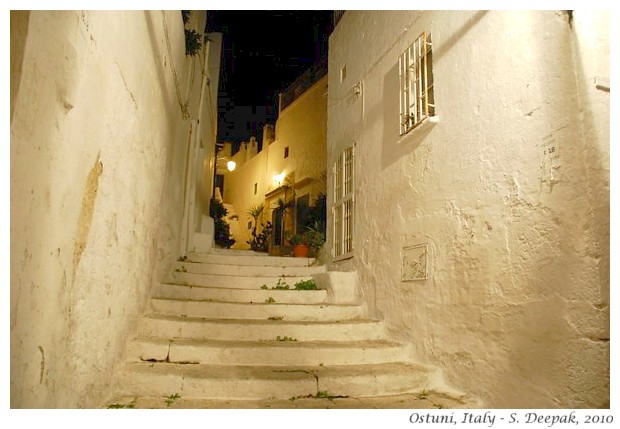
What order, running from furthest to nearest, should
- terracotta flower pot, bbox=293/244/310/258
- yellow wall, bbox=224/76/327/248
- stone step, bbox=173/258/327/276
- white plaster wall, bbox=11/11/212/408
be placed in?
1. yellow wall, bbox=224/76/327/248
2. terracotta flower pot, bbox=293/244/310/258
3. stone step, bbox=173/258/327/276
4. white plaster wall, bbox=11/11/212/408

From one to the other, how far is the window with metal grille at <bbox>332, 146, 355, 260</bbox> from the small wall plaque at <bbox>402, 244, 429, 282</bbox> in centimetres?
146

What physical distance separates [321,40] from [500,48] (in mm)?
10833

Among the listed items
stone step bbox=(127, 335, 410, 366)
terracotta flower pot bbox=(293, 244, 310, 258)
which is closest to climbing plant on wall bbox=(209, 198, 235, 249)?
terracotta flower pot bbox=(293, 244, 310, 258)

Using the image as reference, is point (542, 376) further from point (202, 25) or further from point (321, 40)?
point (321, 40)

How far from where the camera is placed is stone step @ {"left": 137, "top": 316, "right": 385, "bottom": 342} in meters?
3.86

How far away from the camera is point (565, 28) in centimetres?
272

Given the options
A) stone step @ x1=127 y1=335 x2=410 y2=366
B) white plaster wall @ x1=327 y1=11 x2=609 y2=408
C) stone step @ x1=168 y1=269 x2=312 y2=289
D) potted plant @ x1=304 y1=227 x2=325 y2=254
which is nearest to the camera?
white plaster wall @ x1=327 y1=11 x2=609 y2=408

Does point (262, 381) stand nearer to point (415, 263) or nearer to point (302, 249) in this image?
point (415, 263)

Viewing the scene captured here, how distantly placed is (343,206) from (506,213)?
10.7 ft

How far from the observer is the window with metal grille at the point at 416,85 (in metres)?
4.41

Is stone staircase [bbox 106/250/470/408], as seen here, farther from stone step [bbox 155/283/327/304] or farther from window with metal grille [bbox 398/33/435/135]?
window with metal grille [bbox 398/33/435/135]

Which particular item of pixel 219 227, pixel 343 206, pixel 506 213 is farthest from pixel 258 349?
pixel 219 227

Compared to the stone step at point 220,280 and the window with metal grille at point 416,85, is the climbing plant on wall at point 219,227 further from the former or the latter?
the window with metal grille at point 416,85
